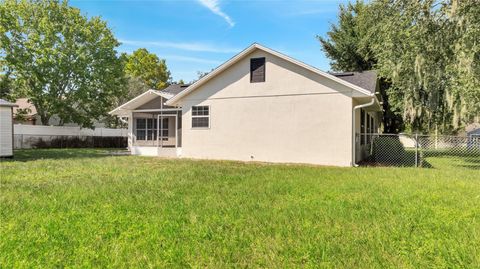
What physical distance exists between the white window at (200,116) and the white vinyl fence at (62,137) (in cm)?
1405

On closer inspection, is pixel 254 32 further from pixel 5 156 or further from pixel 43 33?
pixel 43 33

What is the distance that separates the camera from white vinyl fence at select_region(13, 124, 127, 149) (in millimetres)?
22328

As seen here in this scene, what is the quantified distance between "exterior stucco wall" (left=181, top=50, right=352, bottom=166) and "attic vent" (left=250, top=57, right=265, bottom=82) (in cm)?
19

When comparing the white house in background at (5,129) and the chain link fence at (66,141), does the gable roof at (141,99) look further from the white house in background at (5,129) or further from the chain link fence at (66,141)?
the chain link fence at (66,141)

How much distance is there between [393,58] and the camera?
12.0m

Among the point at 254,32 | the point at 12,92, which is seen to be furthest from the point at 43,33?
the point at 254,32

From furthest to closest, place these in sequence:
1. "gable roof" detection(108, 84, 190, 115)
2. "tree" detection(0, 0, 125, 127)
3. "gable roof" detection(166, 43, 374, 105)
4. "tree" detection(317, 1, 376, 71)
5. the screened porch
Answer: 1. "tree" detection(0, 0, 125, 127)
2. "tree" detection(317, 1, 376, 71)
3. the screened porch
4. "gable roof" detection(108, 84, 190, 115)
5. "gable roof" detection(166, 43, 374, 105)

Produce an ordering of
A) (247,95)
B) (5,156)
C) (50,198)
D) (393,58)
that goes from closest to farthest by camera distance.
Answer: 1. (50,198)
2. (393,58)
3. (247,95)
4. (5,156)

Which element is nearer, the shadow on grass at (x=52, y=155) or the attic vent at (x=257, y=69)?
the attic vent at (x=257, y=69)

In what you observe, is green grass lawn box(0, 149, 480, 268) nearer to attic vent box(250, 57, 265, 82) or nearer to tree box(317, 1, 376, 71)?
attic vent box(250, 57, 265, 82)

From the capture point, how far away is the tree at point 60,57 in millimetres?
23328

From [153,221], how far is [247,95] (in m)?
9.89

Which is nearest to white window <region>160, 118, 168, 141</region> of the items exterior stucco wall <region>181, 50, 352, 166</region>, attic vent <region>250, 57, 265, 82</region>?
exterior stucco wall <region>181, 50, 352, 166</region>

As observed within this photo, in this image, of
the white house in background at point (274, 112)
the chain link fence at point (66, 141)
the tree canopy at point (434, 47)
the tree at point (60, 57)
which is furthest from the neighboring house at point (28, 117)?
the tree canopy at point (434, 47)
